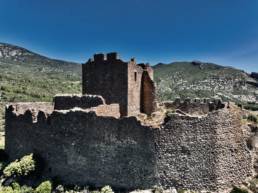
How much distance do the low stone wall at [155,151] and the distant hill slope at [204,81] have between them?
108 m

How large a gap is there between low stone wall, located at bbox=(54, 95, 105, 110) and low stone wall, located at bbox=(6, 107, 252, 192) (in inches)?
119

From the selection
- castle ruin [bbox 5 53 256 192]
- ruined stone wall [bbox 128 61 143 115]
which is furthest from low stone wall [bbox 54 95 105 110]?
ruined stone wall [bbox 128 61 143 115]

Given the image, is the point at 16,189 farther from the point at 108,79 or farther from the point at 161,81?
the point at 161,81

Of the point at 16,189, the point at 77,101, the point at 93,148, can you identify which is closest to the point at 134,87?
the point at 77,101

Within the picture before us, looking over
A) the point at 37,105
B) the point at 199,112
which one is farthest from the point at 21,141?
the point at 199,112

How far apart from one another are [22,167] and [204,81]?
432ft

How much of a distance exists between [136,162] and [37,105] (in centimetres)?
1358

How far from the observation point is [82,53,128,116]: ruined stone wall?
30.6 meters

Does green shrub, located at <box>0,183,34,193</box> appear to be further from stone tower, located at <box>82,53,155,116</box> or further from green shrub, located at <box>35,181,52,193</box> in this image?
stone tower, located at <box>82,53,155,116</box>

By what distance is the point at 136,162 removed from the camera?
948 inches

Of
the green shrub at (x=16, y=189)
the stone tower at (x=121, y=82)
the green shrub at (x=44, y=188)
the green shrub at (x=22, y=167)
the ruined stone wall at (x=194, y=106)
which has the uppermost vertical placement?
the stone tower at (x=121, y=82)

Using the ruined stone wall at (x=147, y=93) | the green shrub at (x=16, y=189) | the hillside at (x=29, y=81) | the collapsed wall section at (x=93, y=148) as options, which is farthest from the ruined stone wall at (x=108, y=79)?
the hillside at (x=29, y=81)

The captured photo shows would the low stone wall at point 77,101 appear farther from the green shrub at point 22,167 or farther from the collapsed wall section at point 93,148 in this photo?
the green shrub at point 22,167

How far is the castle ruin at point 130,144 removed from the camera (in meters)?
23.3
